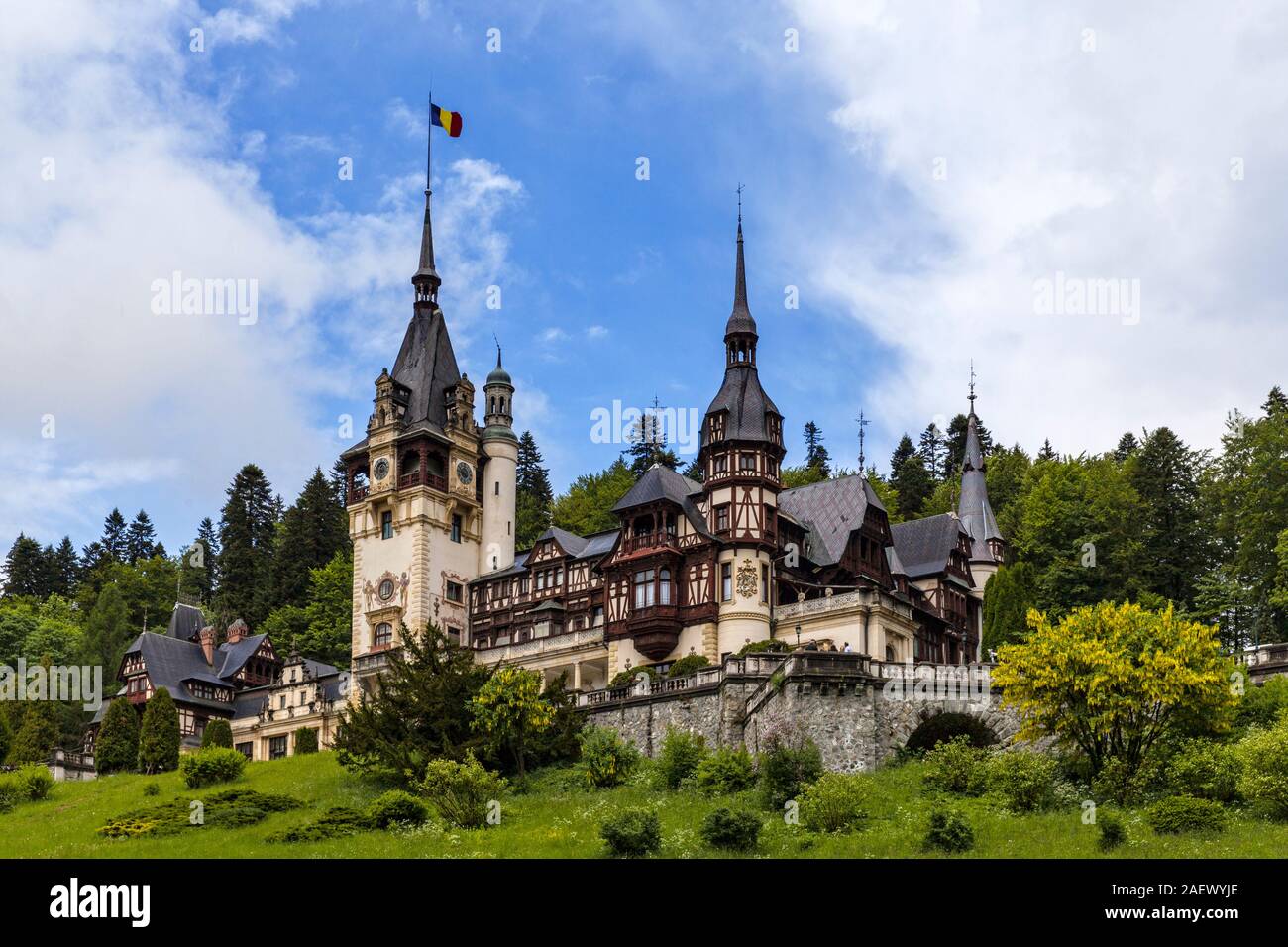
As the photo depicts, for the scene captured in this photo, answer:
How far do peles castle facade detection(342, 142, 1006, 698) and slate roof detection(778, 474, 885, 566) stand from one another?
0.30 ft

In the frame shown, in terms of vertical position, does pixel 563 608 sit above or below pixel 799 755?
above

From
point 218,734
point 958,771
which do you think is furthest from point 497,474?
point 958,771

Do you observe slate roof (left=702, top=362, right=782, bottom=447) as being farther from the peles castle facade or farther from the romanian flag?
the romanian flag

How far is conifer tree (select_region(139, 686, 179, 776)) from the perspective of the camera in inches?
2739

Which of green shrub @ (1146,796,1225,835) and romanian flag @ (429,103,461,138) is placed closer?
green shrub @ (1146,796,1225,835)

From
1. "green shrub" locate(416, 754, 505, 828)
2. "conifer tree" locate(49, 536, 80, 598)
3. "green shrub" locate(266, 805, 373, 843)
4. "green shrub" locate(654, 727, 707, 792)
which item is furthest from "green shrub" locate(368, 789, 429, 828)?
"conifer tree" locate(49, 536, 80, 598)

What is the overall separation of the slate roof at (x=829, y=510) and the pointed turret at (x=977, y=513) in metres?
9.49

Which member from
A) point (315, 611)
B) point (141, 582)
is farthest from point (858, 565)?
point (141, 582)

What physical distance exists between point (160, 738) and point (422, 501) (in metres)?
18.1

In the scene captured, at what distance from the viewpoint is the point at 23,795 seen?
204ft

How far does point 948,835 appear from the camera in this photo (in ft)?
136

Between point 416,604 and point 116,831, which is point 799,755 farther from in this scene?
point 416,604

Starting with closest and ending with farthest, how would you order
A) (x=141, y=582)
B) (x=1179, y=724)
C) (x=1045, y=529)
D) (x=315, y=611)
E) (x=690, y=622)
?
(x=1179, y=724), (x=690, y=622), (x=1045, y=529), (x=315, y=611), (x=141, y=582)
